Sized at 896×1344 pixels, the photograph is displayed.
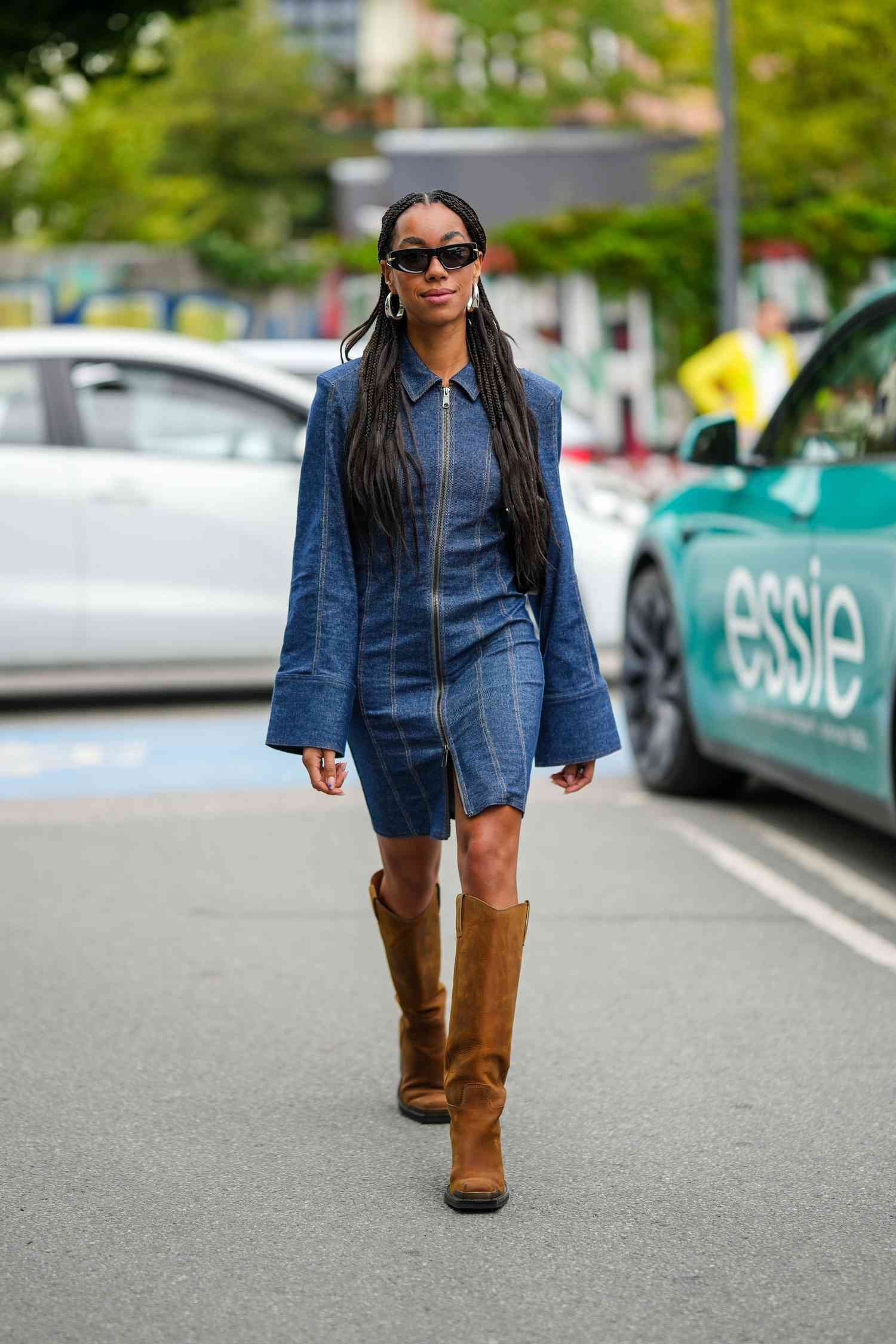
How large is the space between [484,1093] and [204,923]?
2.51 meters

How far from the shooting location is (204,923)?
608 cm

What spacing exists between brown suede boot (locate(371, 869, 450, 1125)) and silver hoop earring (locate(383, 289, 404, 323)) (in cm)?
109

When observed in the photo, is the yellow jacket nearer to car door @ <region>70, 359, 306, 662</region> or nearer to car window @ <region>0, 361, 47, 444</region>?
car door @ <region>70, 359, 306, 662</region>

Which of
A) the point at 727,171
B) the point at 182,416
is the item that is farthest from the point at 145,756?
the point at 727,171

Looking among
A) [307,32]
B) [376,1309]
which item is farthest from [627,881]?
[307,32]

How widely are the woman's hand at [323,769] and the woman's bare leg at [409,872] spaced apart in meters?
0.21

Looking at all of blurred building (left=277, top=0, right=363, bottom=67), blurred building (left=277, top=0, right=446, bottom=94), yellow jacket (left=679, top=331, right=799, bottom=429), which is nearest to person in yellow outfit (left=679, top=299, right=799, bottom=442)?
yellow jacket (left=679, top=331, right=799, bottom=429)

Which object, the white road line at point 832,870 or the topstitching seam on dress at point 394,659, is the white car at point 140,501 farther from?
the topstitching seam on dress at point 394,659

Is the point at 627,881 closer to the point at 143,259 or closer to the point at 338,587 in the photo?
the point at 338,587

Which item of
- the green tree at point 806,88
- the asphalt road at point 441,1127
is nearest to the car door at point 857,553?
the asphalt road at point 441,1127

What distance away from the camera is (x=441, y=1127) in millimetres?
4207

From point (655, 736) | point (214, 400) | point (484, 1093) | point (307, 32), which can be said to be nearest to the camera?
point (484, 1093)

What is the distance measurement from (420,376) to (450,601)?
16.5 inches

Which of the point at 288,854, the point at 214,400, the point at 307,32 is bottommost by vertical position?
the point at 288,854
